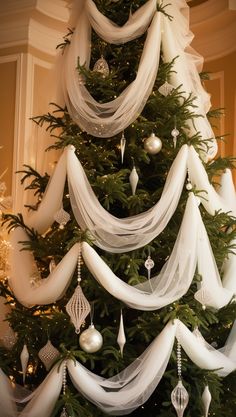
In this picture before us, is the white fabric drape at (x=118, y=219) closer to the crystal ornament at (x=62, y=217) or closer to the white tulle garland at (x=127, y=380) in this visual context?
the crystal ornament at (x=62, y=217)

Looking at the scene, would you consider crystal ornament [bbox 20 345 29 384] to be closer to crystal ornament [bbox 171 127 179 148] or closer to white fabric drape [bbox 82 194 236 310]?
white fabric drape [bbox 82 194 236 310]

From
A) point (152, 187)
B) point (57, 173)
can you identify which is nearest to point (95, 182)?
point (57, 173)

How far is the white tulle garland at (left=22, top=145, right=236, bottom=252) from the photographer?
1929 millimetres

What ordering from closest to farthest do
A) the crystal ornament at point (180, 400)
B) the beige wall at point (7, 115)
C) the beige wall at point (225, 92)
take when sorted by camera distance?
the crystal ornament at point (180, 400) → the beige wall at point (225, 92) → the beige wall at point (7, 115)

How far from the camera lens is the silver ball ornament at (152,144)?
2.06 m

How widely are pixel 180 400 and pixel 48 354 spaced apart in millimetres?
519

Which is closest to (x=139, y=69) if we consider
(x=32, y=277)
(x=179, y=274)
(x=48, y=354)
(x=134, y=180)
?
(x=134, y=180)

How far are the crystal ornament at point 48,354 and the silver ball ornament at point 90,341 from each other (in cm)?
14

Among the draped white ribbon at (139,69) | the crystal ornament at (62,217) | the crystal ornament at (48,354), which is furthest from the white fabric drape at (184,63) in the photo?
the crystal ornament at (48,354)

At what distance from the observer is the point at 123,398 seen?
1809mm

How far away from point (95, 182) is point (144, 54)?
22.7 inches

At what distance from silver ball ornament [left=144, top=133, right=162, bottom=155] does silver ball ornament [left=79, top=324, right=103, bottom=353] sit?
2.41ft

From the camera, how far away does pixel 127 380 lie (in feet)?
6.02

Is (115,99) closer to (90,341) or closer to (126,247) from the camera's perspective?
(126,247)
